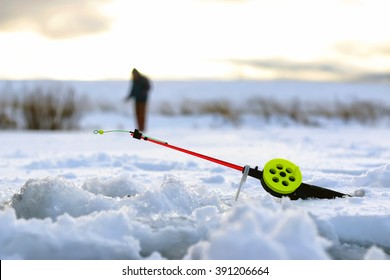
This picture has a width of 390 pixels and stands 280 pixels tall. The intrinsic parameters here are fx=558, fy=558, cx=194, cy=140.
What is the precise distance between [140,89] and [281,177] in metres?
8.82

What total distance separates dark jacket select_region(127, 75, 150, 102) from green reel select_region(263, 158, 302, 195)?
8.70 metres

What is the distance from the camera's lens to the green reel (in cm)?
279

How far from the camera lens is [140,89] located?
1142 centimetres

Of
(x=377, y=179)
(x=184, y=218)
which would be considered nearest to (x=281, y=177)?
(x=184, y=218)

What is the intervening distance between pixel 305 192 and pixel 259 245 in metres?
1.28

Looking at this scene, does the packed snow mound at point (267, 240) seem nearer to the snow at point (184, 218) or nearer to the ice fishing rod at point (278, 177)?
the snow at point (184, 218)

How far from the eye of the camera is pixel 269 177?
279cm

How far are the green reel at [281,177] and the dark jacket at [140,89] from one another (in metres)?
8.70

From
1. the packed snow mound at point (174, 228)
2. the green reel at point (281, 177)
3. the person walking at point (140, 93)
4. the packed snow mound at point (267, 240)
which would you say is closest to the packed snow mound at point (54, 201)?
the packed snow mound at point (174, 228)

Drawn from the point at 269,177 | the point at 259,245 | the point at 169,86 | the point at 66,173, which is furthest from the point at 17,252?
the point at 169,86

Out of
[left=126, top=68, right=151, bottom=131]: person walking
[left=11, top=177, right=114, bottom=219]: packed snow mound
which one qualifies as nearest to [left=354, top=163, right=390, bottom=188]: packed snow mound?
[left=11, top=177, right=114, bottom=219]: packed snow mound

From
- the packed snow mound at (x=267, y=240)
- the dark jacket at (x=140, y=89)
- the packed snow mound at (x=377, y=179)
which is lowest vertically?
the packed snow mound at (x=377, y=179)

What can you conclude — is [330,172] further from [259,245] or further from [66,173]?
[259,245]

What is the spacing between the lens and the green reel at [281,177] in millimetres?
2787
